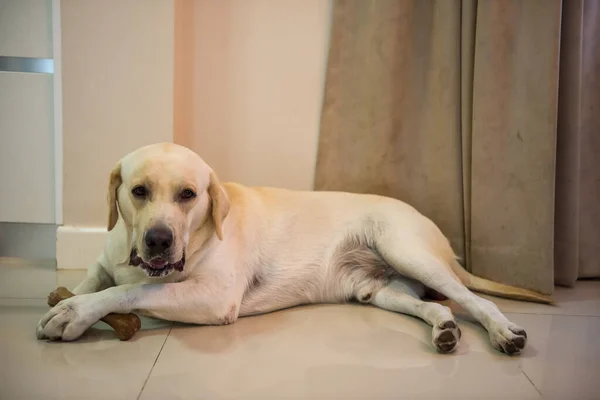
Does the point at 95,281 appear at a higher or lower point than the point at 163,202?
lower

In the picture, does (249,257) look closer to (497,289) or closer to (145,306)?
(145,306)

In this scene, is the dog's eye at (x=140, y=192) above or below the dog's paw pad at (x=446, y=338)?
above

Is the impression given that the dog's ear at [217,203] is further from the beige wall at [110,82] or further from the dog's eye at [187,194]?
the beige wall at [110,82]

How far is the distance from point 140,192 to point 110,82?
968 millimetres

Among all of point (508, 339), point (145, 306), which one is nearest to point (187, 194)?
point (145, 306)

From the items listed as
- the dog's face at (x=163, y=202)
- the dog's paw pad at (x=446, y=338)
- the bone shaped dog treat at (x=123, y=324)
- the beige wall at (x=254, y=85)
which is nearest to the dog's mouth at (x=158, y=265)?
the dog's face at (x=163, y=202)

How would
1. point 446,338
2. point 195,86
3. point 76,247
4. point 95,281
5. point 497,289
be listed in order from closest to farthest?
point 446,338, point 95,281, point 497,289, point 76,247, point 195,86

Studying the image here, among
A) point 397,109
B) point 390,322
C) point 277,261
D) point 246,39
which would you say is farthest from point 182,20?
point 390,322

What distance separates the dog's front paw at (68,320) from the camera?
162 cm

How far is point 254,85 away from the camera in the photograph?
2.68 meters

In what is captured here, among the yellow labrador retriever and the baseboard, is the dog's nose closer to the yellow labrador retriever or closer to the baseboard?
the yellow labrador retriever

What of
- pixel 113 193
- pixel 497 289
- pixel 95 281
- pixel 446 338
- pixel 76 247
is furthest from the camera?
pixel 76 247

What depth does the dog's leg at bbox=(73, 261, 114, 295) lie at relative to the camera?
1.89 m

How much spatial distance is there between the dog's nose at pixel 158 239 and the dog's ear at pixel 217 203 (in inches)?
9.3
